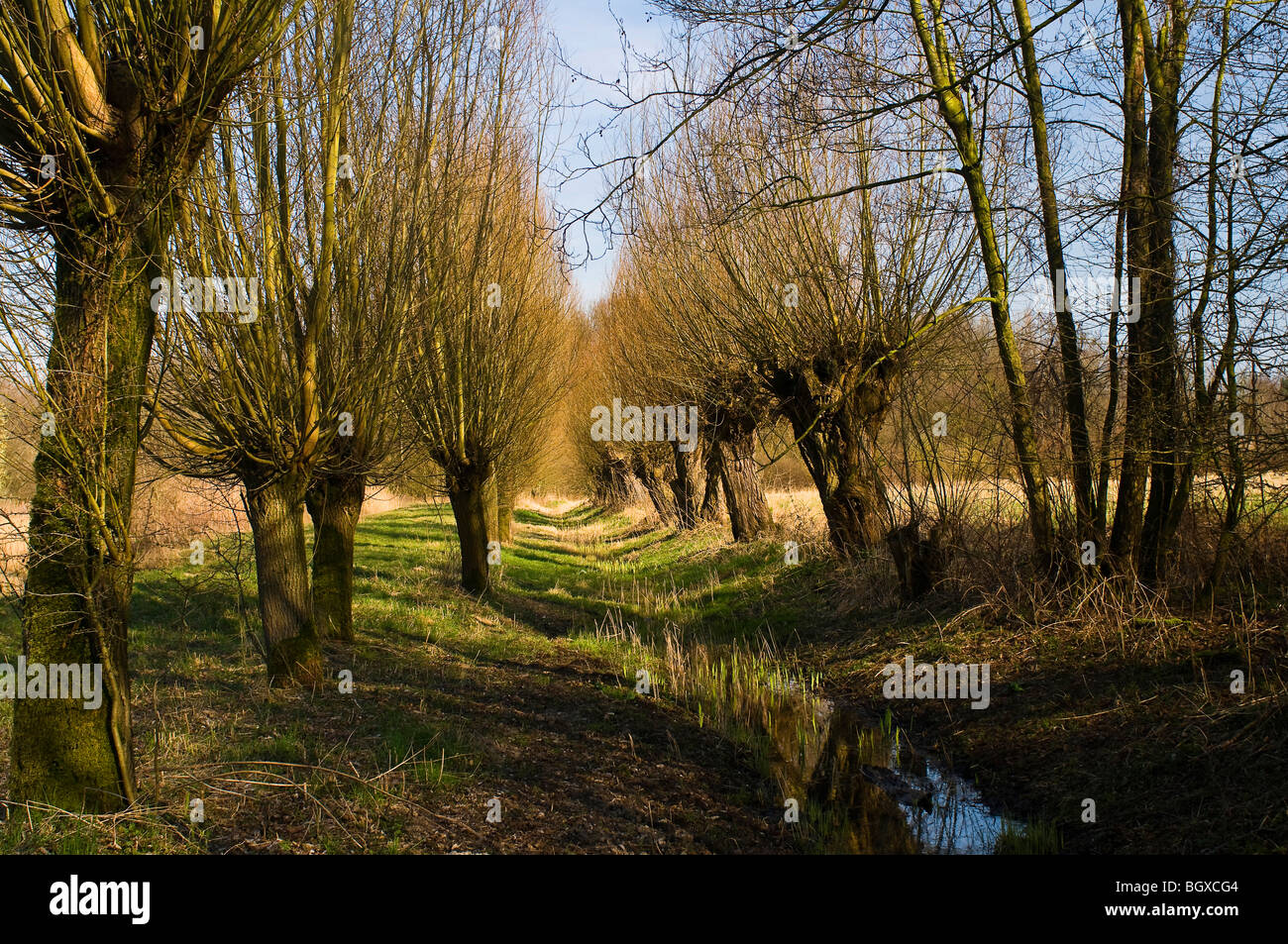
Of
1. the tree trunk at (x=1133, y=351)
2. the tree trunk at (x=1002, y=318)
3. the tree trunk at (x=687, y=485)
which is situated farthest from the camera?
the tree trunk at (x=687, y=485)

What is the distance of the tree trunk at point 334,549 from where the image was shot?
806 cm

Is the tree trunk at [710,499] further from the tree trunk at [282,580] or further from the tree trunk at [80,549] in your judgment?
the tree trunk at [80,549]

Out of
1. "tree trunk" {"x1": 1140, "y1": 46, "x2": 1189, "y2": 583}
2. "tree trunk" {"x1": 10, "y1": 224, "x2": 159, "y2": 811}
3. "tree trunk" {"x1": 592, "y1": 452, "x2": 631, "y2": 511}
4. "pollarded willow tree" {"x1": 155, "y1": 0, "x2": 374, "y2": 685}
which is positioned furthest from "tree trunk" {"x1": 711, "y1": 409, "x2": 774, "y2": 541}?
"tree trunk" {"x1": 10, "y1": 224, "x2": 159, "y2": 811}

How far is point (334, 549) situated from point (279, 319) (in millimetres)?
2770

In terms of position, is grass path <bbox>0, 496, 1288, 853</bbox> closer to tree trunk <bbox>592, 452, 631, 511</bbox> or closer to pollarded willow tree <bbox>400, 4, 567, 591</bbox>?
pollarded willow tree <bbox>400, 4, 567, 591</bbox>

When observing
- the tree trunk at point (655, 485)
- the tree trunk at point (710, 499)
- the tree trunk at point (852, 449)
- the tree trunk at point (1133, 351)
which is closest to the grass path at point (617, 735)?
the tree trunk at point (1133, 351)

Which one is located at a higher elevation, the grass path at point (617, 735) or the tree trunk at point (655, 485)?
the tree trunk at point (655, 485)

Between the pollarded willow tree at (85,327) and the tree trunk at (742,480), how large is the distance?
42.7 feet

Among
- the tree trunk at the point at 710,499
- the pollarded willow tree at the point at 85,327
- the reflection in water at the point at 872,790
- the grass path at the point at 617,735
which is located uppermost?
the pollarded willow tree at the point at 85,327

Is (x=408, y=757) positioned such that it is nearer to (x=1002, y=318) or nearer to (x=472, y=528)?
(x=1002, y=318)

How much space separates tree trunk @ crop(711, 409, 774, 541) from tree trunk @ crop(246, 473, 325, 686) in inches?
414
